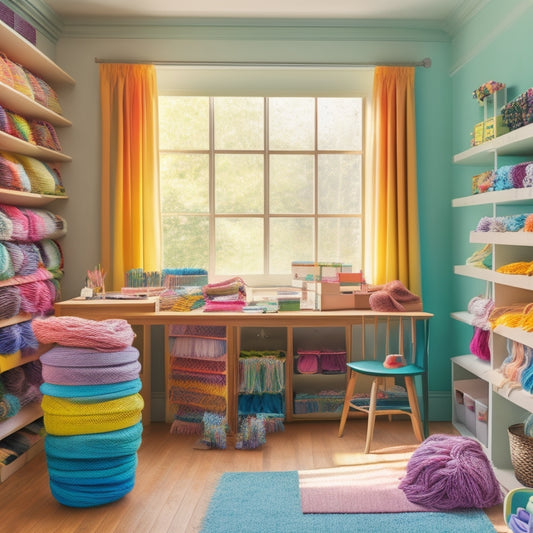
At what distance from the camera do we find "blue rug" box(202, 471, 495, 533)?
108 inches

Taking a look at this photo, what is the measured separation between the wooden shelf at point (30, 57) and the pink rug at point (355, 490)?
9.11 feet

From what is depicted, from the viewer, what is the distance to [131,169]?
4.49 meters

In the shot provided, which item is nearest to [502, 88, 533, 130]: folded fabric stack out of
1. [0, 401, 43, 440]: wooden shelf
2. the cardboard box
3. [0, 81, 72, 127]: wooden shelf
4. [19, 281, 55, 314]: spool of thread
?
the cardboard box

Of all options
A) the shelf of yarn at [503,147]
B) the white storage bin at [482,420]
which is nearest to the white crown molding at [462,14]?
the shelf of yarn at [503,147]

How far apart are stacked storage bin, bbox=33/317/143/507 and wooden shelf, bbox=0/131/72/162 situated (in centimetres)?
112

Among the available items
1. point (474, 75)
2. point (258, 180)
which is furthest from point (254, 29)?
point (474, 75)

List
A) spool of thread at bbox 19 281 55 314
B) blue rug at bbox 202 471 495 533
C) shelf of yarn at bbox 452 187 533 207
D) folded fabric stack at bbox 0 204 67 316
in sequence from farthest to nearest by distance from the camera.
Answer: spool of thread at bbox 19 281 55 314 → folded fabric stack at bbox 0 204 67 316 → shelf of yarn at bbox 452 187 533 207 → blue rug at bbox 202 471 495 533

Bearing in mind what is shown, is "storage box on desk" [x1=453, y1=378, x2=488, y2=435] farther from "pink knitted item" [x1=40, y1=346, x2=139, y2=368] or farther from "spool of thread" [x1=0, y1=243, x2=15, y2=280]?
"spool of thread" [x1=0, y1=243, x2=15, y2=280]

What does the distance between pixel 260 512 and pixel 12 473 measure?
1.41m

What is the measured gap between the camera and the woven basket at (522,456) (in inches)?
117

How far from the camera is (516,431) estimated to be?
323 centimetres

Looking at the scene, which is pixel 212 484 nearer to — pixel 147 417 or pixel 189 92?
pixel 147 417

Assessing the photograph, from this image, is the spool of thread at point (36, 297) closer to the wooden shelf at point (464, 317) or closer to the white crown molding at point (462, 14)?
the wooden shelf at point (464, 317)

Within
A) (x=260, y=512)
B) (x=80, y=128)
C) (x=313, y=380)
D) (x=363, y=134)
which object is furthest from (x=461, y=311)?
(x=80, y=128)
